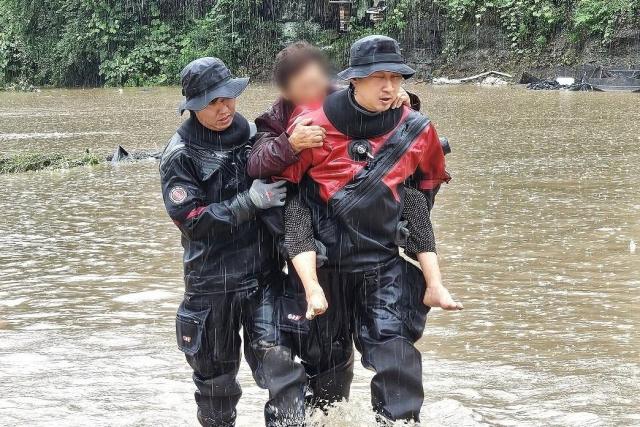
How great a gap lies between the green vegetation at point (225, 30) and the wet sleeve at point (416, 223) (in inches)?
1038

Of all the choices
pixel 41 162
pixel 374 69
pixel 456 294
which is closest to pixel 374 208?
pixel 374 69

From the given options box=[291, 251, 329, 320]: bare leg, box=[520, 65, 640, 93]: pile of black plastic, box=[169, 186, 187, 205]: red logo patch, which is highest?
box=[169, 186, 187, 205]: red logo patch

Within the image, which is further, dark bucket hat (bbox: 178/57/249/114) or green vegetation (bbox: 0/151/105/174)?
green vegetation (bbox: 0/151/105/174)

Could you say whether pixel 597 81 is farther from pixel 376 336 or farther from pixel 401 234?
pixel 376 336

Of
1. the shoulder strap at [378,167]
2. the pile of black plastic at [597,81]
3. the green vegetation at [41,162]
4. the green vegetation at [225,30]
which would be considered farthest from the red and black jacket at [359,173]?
the green vegetation at [225,30]

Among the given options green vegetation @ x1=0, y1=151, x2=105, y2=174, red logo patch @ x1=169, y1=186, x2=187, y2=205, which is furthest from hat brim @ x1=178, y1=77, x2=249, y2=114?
green vegetation @ x1=0, y1=151, x2=105, y2=174

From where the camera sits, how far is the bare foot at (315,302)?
10.9ft

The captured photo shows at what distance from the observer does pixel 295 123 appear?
3498 millimetres

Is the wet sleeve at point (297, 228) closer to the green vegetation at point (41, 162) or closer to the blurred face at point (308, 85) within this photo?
the blurred face at point (308, 85)

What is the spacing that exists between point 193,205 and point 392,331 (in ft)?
2.89

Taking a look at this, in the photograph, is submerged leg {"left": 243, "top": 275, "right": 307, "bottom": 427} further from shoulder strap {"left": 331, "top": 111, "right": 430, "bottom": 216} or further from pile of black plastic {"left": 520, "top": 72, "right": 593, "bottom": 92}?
pile of black plastic {"left": 520, "top": 72, "right": 593, "bottom": 92}

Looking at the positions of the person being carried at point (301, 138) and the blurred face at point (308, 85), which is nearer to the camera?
the person being carried at point (301, 138)

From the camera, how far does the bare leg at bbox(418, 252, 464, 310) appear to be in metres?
3.43

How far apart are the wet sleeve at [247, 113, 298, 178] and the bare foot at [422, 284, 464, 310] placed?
2.32ft
